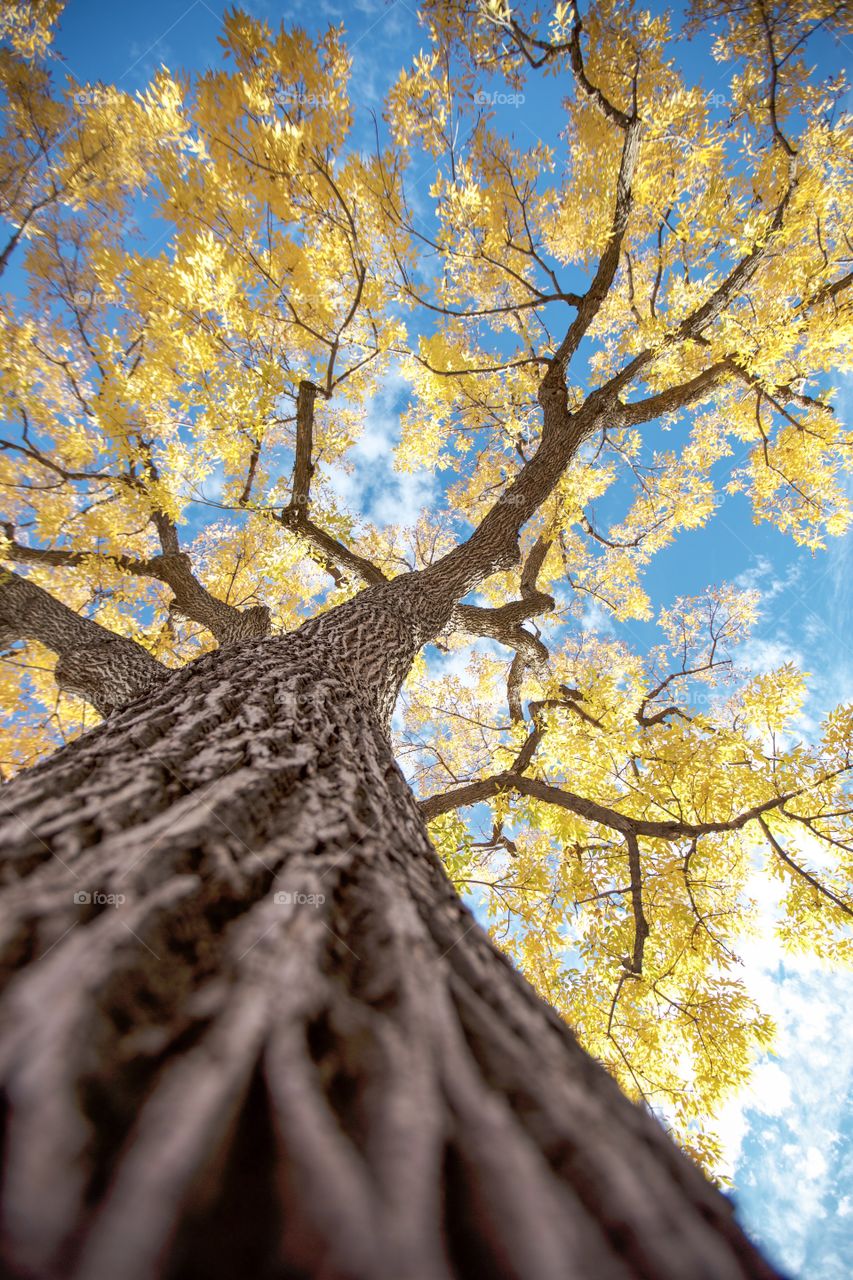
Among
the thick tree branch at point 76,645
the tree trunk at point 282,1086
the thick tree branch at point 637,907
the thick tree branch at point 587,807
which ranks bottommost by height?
the tree trunk at point 282,1086

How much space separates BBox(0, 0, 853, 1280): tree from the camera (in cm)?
46

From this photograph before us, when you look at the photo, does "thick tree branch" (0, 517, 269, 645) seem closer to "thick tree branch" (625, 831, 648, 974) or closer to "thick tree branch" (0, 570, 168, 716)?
"thick tree branch" (0, 570, 168, 716)

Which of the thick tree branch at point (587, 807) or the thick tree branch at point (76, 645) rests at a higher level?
the thick tree branch at point (587, 807)

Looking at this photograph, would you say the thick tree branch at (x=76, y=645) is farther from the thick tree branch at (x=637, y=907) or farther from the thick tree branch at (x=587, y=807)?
the thick tree branch at (x=637, y=907)

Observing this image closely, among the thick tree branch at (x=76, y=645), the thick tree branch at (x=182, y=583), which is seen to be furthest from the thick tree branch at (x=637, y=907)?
the thick tree branch at (x=76, y=645)

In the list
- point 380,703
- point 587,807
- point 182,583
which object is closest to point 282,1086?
point 380,703

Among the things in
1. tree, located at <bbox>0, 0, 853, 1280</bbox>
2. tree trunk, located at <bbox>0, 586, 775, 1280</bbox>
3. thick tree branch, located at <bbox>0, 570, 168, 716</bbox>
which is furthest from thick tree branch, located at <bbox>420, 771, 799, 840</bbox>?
tree trunk, located at <bbox>0, 586, 775, 1280</bbox>

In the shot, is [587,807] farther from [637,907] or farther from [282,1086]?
[282,1086]

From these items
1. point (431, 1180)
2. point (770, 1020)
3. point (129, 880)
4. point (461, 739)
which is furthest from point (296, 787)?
point (461, 739)

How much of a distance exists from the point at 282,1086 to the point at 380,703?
7.68 ft

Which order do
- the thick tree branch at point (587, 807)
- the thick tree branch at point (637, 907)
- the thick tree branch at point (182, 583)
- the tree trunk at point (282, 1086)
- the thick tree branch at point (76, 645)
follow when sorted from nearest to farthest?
the tree trunk at point (282, 1086) → the thick tree branch at point (587, 807) → the thick tree branch at point (76, 645) → the thick tree branch at point (637, 907) → the thick tree branch at point (182, 583)

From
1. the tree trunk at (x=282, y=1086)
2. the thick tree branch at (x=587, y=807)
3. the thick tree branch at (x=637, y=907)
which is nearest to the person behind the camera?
the tree trunk at (x=282, y=1086)

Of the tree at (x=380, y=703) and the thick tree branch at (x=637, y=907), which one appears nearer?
the tree at (x=380, y=703)

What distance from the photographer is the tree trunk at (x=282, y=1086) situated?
393 mm
